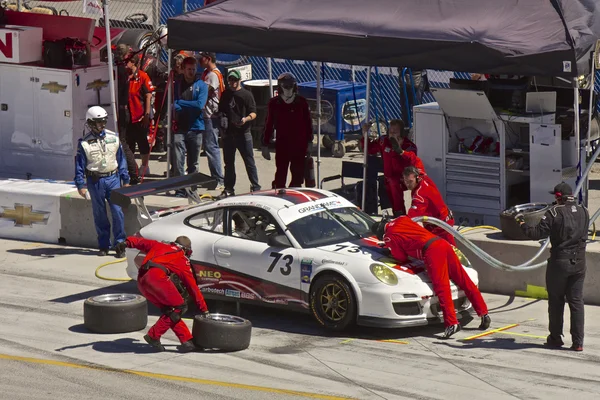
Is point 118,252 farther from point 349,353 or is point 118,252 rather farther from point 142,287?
point 349,353

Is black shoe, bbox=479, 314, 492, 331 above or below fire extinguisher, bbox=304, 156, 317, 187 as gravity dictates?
below

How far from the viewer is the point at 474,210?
16.5 meters

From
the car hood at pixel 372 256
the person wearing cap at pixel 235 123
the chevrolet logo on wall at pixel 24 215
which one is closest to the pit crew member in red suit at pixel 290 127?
the person wearing cap at pixel 235 123

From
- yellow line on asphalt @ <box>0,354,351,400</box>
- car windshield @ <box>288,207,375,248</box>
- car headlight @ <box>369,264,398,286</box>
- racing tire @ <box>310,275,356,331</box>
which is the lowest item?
yellow line on asphalt @ <box>0,354,351,400</box>

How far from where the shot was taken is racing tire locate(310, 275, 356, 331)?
40.2ft

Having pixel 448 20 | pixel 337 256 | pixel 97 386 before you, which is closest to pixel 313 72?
pixel 448 20

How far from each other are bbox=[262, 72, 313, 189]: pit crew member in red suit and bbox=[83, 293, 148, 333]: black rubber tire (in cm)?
479

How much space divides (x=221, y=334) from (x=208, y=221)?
2087mm

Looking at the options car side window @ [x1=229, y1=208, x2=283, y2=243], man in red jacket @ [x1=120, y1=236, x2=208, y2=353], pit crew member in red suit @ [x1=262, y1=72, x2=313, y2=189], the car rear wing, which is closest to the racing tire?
car side window @ [x1=229, y1=208, x2=283, y2=243]

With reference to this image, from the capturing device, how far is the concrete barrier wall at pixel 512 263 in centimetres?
1354

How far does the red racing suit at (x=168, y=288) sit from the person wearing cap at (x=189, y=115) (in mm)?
6044

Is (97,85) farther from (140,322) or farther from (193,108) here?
(140,322)

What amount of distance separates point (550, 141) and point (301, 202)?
159 inches

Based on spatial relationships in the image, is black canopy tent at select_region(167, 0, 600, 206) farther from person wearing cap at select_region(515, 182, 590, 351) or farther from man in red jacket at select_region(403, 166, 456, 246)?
person wearing cap at select_region(515, 182, 590, 351)
